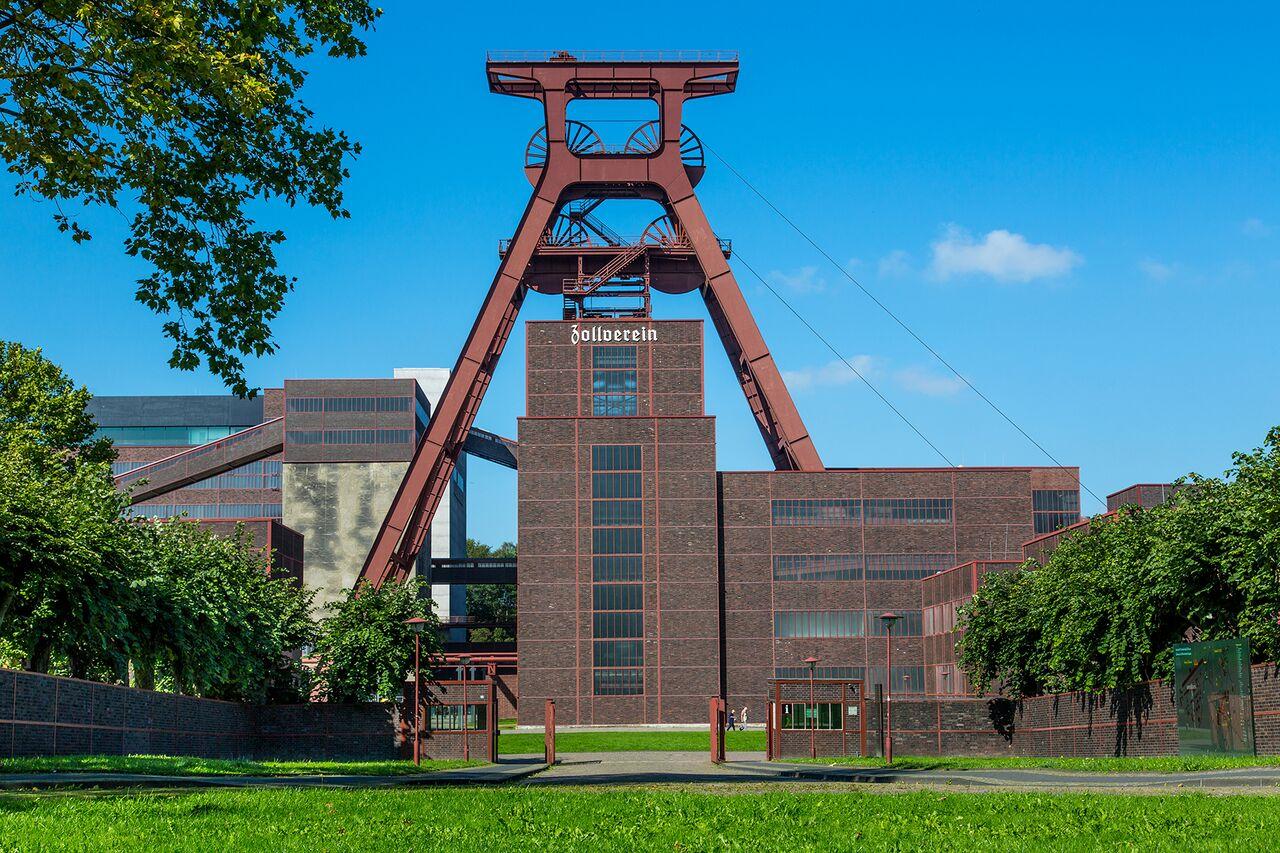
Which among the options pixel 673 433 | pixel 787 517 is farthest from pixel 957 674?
pixel 673 433

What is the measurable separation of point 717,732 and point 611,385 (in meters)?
59.1

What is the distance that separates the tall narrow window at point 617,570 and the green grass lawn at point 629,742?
10.3 metres

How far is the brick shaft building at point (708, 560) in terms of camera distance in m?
91.2

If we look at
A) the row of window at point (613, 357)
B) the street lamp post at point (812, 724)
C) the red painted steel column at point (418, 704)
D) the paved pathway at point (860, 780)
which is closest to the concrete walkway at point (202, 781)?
the paved pathway at point (860, 780)

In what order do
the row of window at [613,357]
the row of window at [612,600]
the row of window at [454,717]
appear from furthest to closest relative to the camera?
the row of window at [613,357]
the row of window at [612,600]
the row of window at [454,717]

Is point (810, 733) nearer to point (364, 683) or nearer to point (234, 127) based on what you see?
point (364, 683)

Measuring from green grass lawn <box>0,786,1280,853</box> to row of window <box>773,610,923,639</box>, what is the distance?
7741 centimetres

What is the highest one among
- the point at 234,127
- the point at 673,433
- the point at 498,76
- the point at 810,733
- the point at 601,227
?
the point at 498,76

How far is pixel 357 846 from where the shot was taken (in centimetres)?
1123

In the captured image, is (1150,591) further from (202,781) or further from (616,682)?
(616,682)

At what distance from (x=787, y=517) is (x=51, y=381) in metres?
51.8

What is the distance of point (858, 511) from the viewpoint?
3708 inches

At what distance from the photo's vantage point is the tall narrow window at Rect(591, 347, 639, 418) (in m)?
99.3

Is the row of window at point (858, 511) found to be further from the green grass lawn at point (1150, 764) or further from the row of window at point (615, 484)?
the green grass lawn at point (1150, 764)
